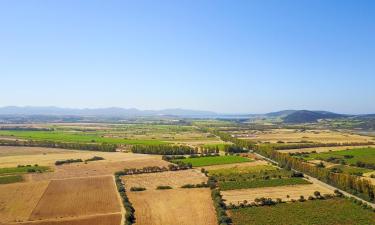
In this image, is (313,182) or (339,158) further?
(339,158)

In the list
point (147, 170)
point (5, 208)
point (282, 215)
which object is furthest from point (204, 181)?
point (5, 208)

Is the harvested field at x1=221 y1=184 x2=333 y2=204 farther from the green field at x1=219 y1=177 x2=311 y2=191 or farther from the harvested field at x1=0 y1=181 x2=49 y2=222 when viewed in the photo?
the harvested field at x1=0 y1=181 x2=49 y2=222

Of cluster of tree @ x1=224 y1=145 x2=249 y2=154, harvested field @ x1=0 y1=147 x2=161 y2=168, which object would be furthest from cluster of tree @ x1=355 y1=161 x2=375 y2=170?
harvested field @ x1=0 y1=147 x2=161 y2=168

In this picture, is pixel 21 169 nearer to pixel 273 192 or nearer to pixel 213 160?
pixel 213 160

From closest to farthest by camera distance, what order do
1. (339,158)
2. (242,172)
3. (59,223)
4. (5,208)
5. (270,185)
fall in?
(59,223), (5,208), (270,185), (242,172), (339,158)

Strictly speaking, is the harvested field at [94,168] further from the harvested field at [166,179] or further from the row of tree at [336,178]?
the row of tree at [336,178]

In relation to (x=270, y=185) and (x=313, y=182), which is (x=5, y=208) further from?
(x=313, y=182)

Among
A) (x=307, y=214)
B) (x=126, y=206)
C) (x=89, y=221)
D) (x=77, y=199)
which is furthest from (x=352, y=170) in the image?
(x=89, y=221)
